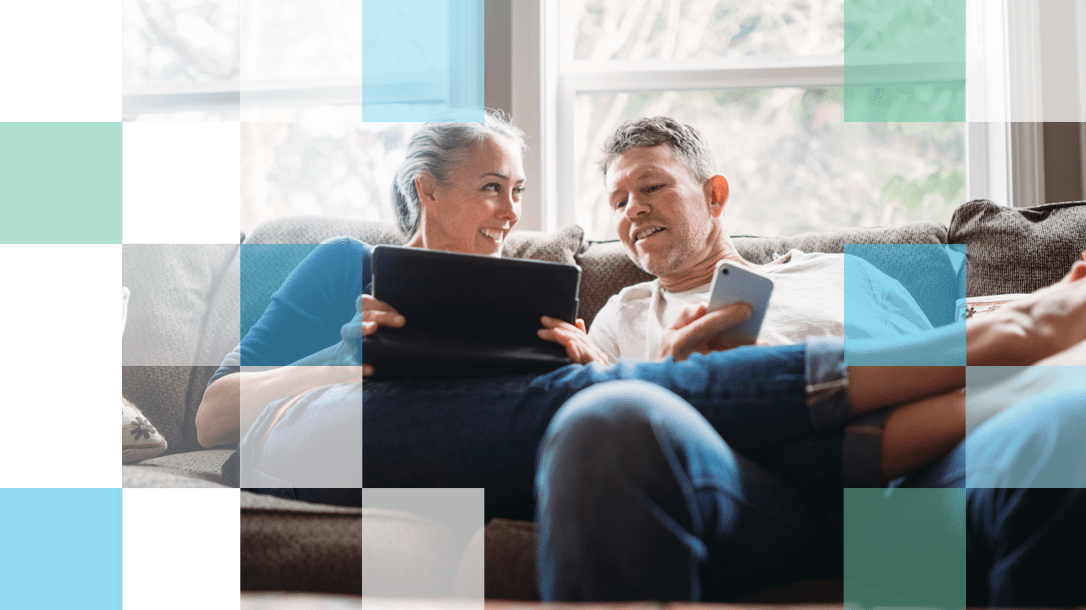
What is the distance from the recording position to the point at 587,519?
0.54 meters

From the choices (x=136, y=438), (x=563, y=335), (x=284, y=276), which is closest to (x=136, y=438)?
(x=136, y=438)

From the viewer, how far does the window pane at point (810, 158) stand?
84.6 inches

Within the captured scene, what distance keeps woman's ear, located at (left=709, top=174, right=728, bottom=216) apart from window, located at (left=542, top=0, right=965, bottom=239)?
0.75 metres

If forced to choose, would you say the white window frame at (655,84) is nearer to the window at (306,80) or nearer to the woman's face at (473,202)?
the window at (306,80)

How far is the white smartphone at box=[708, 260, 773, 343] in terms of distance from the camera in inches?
36.0

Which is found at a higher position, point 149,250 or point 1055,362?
point 149,250

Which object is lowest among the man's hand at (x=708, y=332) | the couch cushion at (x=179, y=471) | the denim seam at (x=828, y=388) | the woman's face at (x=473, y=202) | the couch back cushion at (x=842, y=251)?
the couch cushion at (x=179, y=471)

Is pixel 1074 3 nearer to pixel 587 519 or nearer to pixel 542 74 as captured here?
pixel 542 74

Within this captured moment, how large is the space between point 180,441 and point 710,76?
79.0 inches

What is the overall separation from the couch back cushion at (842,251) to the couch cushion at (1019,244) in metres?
0.06

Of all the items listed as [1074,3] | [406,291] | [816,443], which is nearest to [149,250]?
[406,291]
